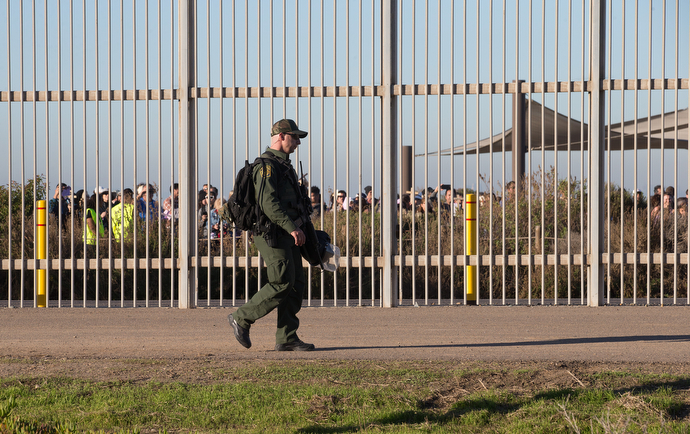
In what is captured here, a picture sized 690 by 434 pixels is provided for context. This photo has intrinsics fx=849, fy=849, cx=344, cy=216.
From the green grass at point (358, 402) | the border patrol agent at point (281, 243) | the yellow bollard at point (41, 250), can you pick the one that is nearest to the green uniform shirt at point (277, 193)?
the border patrol agent at point (281, 243)

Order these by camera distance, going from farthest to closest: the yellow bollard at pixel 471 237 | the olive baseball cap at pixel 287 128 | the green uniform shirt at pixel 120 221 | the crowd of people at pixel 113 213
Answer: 1. the green uniform shirt at pixel 120 221
2. the crowd of people at pixel 113 213
3. the yellow bollard at pixel 471 237
4. the olive baseball cap at pixel 287 128

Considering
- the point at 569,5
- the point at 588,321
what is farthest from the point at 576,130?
the point at 588,321

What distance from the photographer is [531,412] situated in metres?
4.35

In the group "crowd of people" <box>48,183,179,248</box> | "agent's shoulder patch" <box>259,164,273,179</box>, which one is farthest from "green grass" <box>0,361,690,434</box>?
"crowd of people" <box>48,183,179,248</box>

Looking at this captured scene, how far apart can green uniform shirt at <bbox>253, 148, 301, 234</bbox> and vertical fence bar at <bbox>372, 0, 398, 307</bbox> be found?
3009mm

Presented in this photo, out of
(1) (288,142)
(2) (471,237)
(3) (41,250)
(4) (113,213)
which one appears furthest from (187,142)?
(4) (113,213)

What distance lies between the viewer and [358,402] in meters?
4.57

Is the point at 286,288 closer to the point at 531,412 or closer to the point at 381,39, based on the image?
the point at 531,412

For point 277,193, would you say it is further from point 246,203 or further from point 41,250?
point 41,250

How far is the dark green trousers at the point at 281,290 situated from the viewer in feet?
20.6

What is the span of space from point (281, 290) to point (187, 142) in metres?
3.64

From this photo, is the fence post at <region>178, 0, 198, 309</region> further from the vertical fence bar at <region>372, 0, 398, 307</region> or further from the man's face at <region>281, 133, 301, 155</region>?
the man's face at <region>281, 133, 301, 155</region>

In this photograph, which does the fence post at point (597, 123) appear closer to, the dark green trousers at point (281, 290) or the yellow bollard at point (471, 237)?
the yellow bollard at point (471, 237)

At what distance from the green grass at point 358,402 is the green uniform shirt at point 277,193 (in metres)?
1.18
